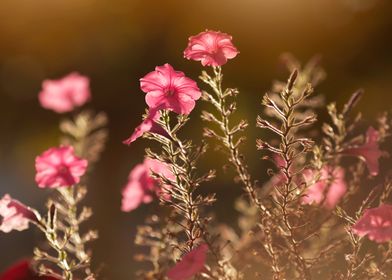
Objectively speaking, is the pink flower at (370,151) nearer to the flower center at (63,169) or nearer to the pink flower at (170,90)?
the pink flower at (170,90)

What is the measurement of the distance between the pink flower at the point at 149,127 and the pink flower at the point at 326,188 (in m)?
0.31

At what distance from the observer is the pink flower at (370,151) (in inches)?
53.8

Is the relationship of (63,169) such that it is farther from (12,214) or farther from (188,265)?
(188,265)

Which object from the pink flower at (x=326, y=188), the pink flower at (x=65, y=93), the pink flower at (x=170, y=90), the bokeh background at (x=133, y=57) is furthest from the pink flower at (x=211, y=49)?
the bokeh background at (x=133, y=57)

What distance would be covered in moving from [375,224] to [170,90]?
0.43 m

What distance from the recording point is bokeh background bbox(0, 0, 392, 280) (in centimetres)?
405

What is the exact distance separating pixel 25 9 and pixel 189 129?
5.39ft

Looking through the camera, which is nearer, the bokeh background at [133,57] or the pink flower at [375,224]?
the pink flower at [375,224]

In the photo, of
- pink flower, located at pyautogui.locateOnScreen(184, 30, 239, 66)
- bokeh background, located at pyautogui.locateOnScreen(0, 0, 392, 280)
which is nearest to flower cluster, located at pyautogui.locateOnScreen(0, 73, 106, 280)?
pink flower, located at pyautogui.locateOnScreen(184, 30, 239, 66)

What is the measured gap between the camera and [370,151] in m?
1.40

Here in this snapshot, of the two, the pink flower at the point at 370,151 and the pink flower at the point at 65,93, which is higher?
the pink flower at the point at 65,93


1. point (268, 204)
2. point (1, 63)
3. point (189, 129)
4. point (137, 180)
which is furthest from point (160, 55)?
point (268, 204)

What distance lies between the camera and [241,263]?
59.8 inches

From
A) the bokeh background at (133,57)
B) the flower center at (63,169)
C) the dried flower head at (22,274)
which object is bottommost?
the dried flower head at (22,274)
